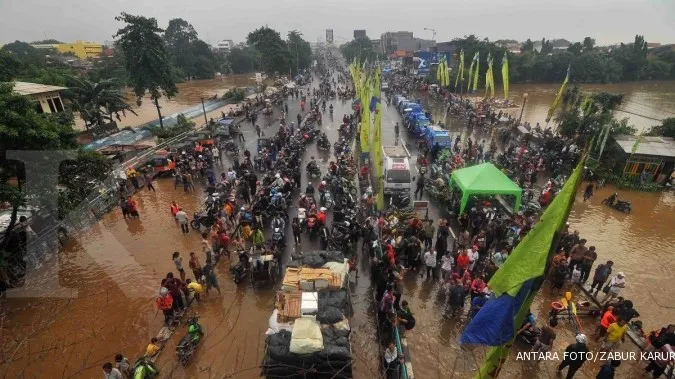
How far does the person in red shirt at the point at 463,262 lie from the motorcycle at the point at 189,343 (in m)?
7.68

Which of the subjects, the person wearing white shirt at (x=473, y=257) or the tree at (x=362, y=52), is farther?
the tree at (x=362, y=52)

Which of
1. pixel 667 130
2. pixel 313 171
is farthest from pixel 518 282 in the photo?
pixel 667 130

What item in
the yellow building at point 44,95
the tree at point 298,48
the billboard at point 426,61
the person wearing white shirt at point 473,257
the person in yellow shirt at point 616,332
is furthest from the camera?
the tree at point 298,48

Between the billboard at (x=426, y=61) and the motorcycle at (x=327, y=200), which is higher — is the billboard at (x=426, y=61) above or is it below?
above

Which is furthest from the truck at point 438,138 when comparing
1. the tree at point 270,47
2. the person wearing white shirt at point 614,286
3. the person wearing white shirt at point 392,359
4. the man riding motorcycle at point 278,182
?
the tree at point 270,47

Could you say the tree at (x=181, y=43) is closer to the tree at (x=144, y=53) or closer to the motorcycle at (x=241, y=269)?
the tree at (x=144, y=53)

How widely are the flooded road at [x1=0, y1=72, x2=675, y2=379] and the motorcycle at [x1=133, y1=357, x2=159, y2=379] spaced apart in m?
0.47

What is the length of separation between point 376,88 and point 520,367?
648 inches

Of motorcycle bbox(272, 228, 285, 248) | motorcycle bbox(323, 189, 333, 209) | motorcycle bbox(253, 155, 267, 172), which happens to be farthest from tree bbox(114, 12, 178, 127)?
motorcycle bbox(272, 228, 285, 248)

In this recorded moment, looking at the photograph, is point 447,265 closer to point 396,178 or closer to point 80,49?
point 396,178

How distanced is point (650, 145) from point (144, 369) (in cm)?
2485

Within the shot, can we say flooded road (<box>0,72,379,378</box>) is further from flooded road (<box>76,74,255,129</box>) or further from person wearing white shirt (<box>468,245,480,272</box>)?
flooded road (<box>76,74,255,129</box>)

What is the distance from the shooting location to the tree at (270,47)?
55.0 metres

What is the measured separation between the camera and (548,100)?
49781 mm
